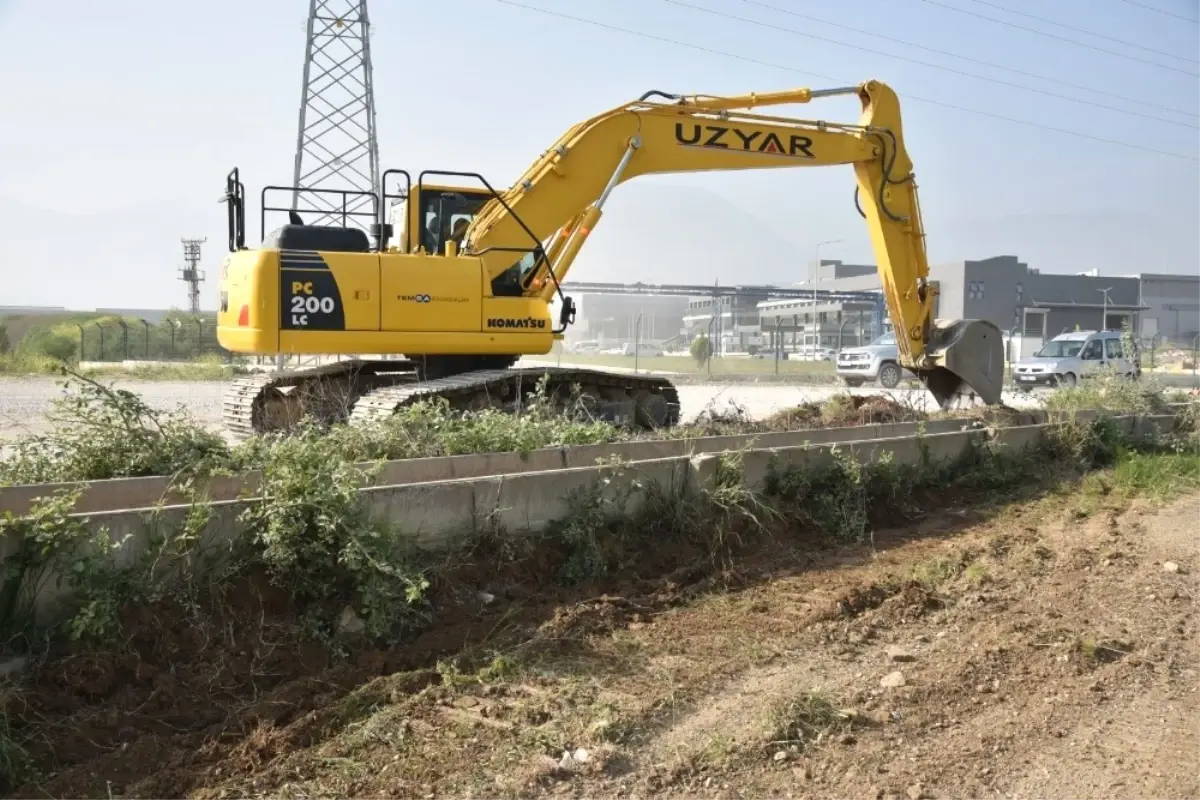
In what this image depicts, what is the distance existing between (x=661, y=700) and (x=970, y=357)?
960 cm

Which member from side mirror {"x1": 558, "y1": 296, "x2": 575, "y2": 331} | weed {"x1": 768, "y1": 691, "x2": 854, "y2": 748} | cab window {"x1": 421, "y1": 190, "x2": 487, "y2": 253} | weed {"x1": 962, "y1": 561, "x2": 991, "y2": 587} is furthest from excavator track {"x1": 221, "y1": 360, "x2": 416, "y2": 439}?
weed {"x1": 768, "y1": 691, "x2": 854, "y2": 748}

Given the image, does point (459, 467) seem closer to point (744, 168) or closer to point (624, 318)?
point (744, 168)

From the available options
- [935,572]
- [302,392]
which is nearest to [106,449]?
[302,392]

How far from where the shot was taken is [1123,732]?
4098 millimetres

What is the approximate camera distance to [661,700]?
4246 millimetres

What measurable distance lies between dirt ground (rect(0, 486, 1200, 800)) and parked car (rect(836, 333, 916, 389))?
21581mm

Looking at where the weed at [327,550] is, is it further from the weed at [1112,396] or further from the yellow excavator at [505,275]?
the weed at [1112,396]

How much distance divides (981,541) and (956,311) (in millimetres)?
71763

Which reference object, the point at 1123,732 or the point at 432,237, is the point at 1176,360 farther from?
the point at 1123,732

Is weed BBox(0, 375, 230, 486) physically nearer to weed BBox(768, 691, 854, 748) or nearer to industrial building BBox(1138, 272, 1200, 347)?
weed BBox(768, 691, 854, 748)

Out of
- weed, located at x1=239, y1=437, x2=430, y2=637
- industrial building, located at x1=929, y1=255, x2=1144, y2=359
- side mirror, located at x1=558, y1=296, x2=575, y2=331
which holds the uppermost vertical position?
industrial building, located at x1=929, y1=255, x2=1144, y2=359

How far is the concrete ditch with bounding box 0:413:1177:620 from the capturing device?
4566 millimetres

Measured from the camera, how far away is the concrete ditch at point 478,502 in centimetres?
457

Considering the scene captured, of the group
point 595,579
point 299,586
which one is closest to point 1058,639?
point 595,579
